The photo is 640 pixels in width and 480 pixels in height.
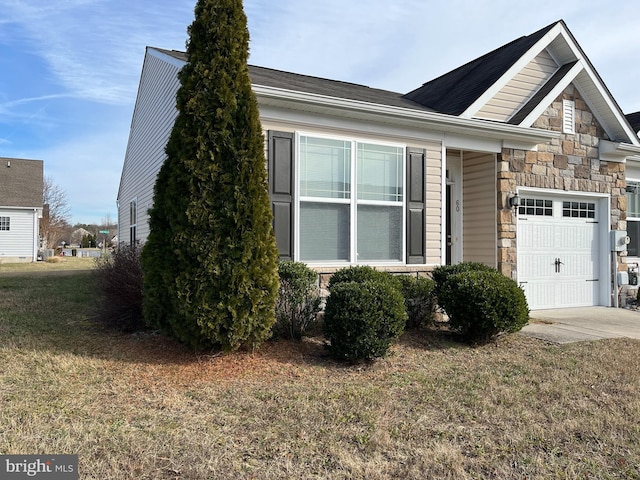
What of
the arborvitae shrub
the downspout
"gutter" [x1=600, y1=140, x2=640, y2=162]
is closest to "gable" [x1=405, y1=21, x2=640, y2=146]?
"gutter" [x1=600, y1=140, x2=640, y2=162]

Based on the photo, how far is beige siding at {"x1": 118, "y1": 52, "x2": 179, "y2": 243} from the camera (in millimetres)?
8555

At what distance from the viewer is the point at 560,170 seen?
28.6 feet

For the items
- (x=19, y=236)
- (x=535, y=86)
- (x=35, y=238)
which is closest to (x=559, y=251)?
(x=535, y=86)

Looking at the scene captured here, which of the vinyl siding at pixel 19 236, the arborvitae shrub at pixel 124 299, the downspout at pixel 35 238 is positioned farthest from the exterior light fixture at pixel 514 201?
the vinyl siding at pixel 19 236

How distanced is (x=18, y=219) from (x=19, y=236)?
0.90 m

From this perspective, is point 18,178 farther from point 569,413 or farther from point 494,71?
point 569,413

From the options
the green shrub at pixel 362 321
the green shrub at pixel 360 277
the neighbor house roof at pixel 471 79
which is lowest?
the green shrub at pixel 362 321

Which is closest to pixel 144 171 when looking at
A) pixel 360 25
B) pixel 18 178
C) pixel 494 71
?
pixel 360 25

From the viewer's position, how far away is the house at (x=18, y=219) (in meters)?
23.9

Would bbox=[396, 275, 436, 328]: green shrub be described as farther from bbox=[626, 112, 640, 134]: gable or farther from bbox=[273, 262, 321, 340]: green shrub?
bbox=[626, 112, 640, 134]: gable

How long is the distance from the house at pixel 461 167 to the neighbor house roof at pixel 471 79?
0.16ft

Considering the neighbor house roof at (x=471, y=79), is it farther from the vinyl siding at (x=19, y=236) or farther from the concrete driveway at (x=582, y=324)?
the vinyl siding at (x=19, y=236)

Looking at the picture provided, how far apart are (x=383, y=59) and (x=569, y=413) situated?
11.7 m

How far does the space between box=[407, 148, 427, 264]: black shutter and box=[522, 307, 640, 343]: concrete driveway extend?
1.93 m
